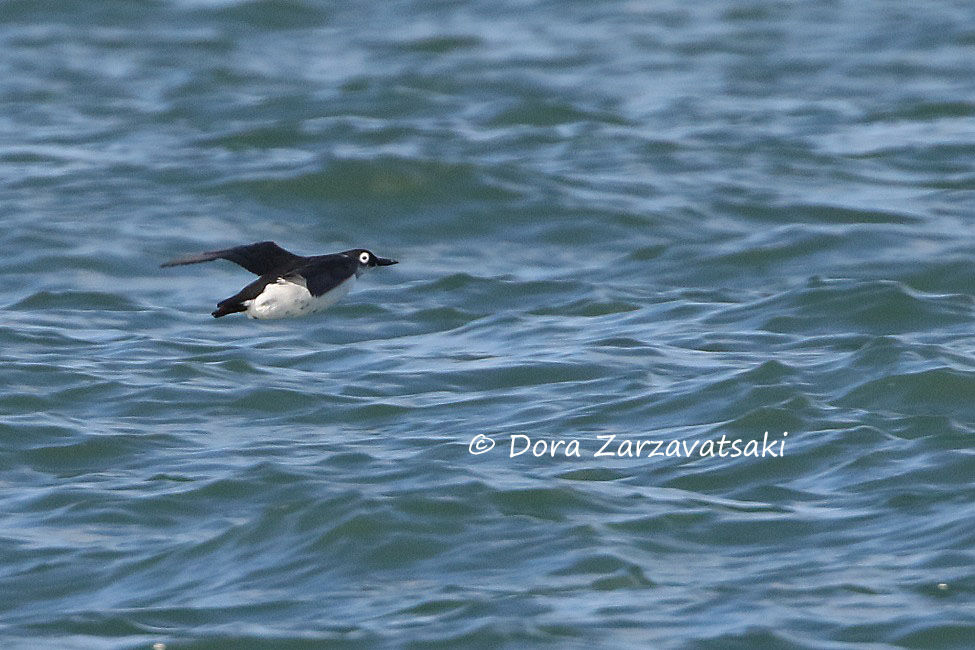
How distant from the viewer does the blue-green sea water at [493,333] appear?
25.4 feet

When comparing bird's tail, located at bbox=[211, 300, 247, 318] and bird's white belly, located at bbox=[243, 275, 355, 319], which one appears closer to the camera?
bird's white belly, located at bbox=[243, 275, 355, 319]

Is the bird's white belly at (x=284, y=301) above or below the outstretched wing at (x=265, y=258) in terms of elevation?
below

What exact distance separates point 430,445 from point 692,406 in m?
1.56

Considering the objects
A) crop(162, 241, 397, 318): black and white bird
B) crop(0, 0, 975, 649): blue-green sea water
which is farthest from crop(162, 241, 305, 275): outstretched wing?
crop(0, 0, 975, 649): blue-green sea water

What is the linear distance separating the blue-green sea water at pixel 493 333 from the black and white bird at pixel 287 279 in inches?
31.4

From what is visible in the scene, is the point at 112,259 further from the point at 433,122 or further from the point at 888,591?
the point at 888,591

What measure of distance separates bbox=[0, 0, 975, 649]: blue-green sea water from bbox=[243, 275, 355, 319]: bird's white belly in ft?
2.54

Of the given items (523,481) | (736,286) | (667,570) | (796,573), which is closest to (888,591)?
(796,573)

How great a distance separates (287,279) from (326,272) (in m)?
0.21

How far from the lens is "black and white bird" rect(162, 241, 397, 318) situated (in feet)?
29.9

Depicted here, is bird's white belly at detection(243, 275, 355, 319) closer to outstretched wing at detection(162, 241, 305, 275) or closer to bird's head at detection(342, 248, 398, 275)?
outstretched wing at detection(162, 241, 305, 275)

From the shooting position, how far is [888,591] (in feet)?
24.7

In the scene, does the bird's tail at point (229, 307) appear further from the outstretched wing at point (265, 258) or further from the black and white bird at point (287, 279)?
the outstretched wing at point (265, 258)

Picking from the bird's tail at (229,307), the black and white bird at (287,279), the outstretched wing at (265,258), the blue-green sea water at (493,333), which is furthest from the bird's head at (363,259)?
the blue-green sea water at (493,333)
